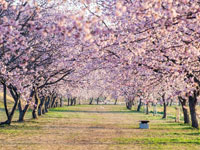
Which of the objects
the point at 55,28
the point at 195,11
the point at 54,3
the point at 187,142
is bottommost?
the point at 187,142

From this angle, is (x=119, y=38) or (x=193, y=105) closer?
(x=119, y=38)

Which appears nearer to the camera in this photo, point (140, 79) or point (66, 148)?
point (66, 148)

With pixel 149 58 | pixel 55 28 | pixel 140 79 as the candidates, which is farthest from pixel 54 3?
pixel 55 28

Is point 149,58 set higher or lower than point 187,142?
higher

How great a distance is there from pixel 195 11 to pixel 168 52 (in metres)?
7.18

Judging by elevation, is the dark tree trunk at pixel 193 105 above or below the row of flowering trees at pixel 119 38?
below

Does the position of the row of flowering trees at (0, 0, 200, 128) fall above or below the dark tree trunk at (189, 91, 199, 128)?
above

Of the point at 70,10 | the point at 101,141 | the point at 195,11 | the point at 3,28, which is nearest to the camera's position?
the point at 3,28

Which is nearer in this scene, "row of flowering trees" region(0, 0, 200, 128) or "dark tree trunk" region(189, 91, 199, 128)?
"row of flowering trees" region(0, 0, 200, 128)

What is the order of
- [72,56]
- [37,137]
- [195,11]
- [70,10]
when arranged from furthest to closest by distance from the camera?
[70,10], [72,56], [37,137], [195,11]

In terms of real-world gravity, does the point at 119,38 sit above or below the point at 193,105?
above

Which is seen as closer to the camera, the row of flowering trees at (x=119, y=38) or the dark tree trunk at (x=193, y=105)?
the row of flowering trees at (x=119, y=38)

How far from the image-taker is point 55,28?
8797 mm

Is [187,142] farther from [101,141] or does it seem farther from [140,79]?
[140,79]
